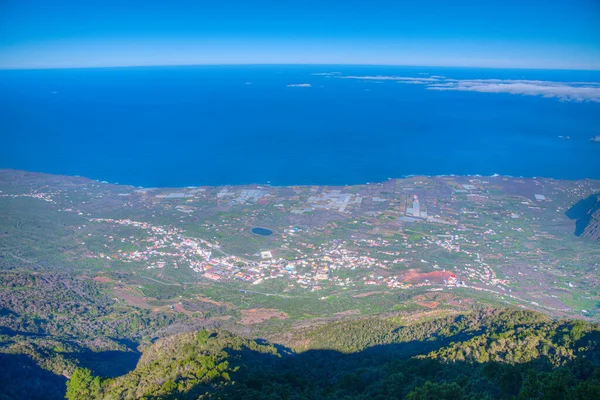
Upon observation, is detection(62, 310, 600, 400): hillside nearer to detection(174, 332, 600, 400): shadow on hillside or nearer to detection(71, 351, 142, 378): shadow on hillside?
detection(174, 332, 600, 400): shadow on hillside

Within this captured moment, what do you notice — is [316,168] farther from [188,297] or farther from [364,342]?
[364,342]

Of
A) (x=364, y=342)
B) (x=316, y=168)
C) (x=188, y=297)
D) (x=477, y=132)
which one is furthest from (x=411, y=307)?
(x=477, y=132)

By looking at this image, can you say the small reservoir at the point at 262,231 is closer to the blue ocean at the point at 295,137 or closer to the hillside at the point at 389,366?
the blue ocean at the point at 295,137

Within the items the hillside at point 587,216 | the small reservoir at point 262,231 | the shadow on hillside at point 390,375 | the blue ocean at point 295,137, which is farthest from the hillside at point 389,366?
the blue ocean at point 295,137

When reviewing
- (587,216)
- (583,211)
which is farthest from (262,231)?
(583,211)

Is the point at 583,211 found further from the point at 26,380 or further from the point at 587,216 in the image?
the point at 26,380
